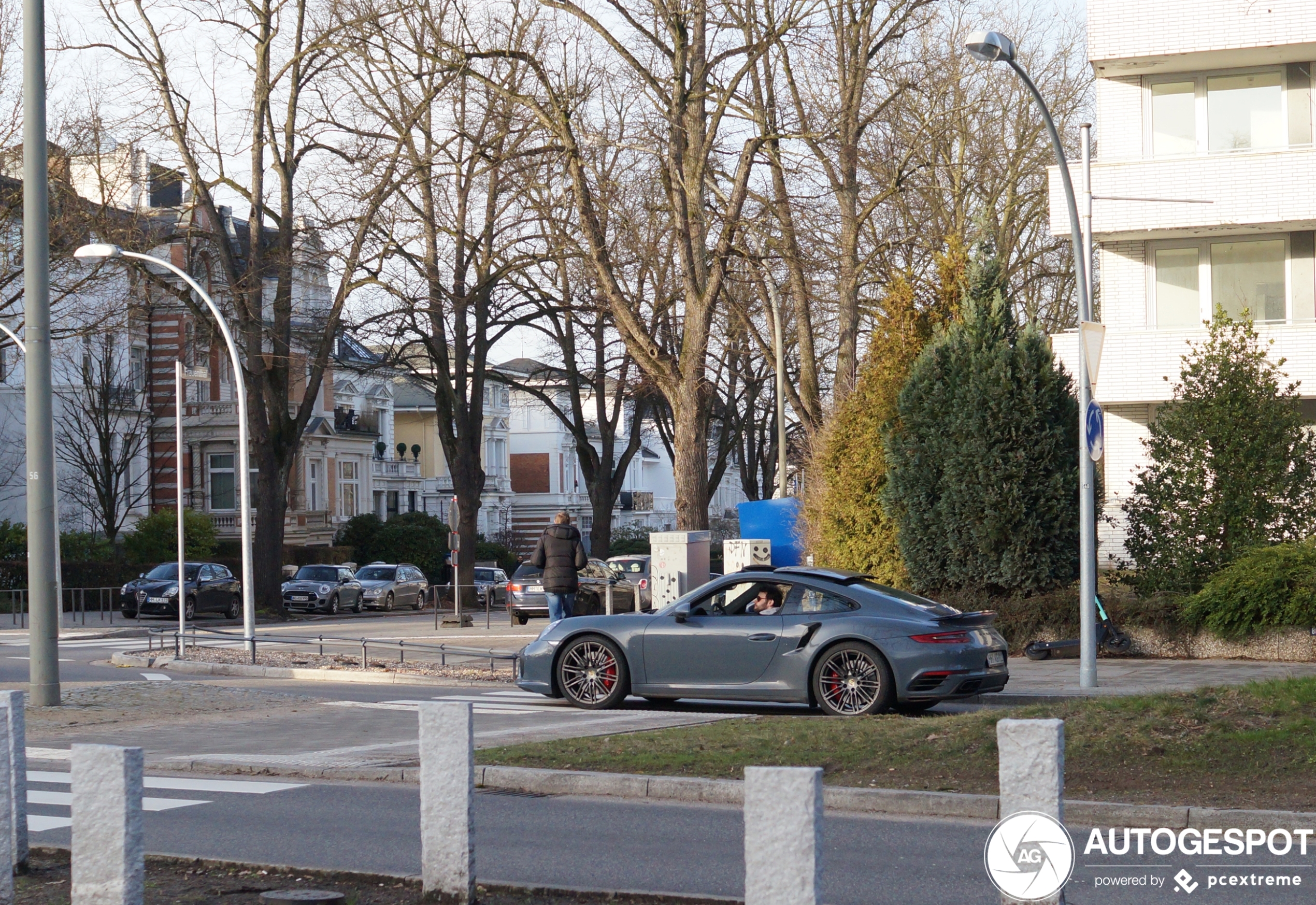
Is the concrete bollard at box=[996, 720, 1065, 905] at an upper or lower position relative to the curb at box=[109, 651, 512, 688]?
upper

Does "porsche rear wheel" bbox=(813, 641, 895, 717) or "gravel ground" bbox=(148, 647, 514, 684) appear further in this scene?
"gravel ground" bbox=(148, 647, 514, 684)

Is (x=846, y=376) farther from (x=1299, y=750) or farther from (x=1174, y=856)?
(x=1174, y=856)

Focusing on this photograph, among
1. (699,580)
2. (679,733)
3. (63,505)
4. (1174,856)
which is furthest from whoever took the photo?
(63,505)

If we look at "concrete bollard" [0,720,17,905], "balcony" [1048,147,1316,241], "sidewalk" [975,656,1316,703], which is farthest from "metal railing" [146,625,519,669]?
"concrete bollard" [0,720,17,905]

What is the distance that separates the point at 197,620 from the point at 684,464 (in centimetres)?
1935

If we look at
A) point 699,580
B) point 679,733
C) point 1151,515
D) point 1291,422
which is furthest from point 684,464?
point 679,733

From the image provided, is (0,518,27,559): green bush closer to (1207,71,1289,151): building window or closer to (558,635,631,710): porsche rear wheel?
(558,635,631,710): porsche rear wheel

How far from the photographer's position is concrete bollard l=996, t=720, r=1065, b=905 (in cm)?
536

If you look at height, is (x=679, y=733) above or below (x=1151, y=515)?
below

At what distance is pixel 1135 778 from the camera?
9336mm

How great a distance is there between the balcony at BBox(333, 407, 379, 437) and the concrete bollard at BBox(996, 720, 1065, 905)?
68026 millimetres

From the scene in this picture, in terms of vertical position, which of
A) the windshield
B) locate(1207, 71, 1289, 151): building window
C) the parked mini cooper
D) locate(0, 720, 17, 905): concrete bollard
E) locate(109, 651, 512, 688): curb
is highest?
locate(1207, 71, 1289, 151): building window

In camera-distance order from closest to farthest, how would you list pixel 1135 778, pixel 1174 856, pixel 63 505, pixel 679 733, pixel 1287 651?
pixel 1174 856 → pixel 1135 778 → pixel 679 733 → pixel 1287 651 → pixel 63 505

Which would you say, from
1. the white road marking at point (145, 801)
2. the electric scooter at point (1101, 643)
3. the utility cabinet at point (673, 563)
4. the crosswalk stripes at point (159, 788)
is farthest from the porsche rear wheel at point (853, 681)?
the utility cabinet at point (673, 563)
